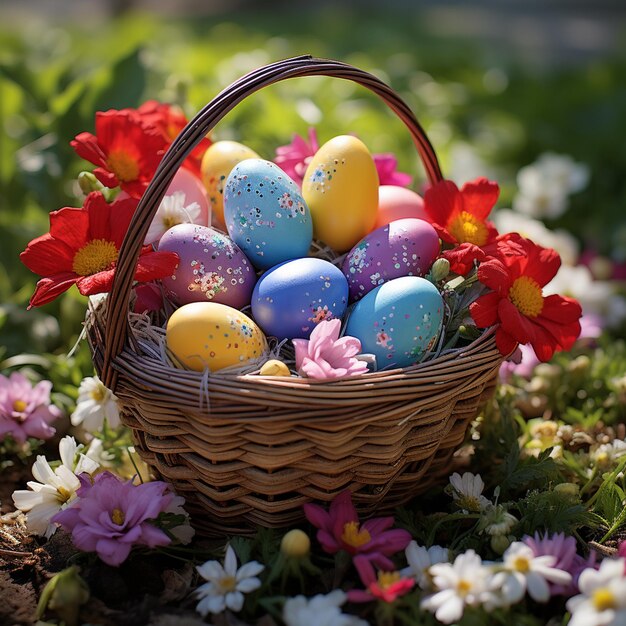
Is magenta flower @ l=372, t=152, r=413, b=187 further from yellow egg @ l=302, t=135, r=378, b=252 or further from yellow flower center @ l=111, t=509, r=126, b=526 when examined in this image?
yellow flower center @ l=111, t=509, r=126, b=526

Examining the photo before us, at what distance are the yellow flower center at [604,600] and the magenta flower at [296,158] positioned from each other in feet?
3.65

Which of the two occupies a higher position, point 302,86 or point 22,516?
point 302,86

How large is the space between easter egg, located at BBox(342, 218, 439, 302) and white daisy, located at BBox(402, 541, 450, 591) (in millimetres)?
513

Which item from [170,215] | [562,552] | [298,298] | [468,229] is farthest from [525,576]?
[170,215]

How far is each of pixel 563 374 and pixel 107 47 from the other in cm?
352

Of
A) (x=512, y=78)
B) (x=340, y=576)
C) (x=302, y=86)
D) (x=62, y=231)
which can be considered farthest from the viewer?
(x=512, y=78)

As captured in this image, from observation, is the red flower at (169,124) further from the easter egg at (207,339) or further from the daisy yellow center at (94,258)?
the easter egg at (207,339)

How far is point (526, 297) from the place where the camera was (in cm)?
159

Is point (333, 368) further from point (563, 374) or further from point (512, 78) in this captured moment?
point (512, 78)

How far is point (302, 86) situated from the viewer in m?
3.59

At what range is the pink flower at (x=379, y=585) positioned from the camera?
1.28 meters

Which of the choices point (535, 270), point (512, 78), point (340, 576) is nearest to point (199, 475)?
point (340, 576)

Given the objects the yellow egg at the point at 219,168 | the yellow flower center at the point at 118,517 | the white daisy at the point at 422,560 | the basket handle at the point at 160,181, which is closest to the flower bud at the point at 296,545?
the white daisy at the point at 422,560

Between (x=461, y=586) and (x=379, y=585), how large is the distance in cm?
13
